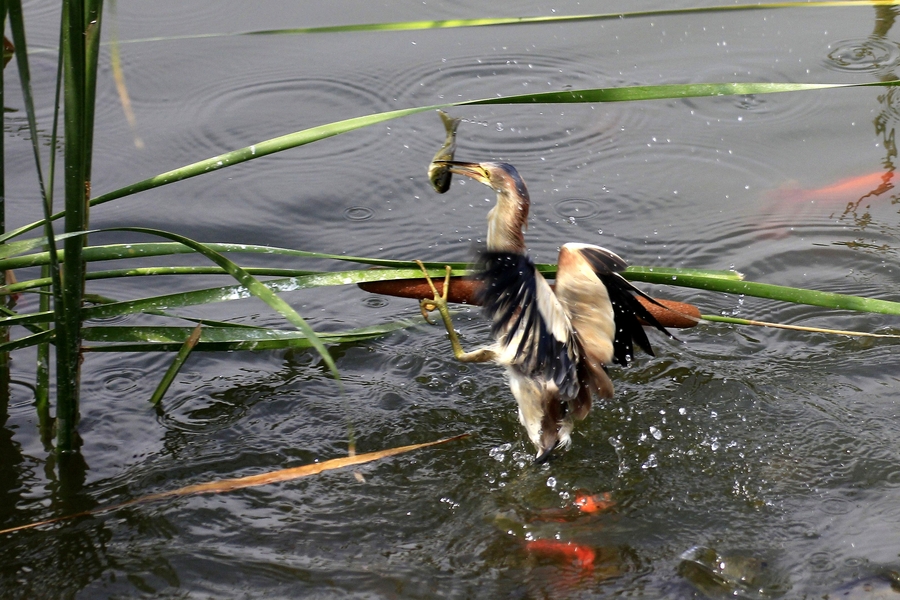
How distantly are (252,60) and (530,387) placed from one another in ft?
11.4

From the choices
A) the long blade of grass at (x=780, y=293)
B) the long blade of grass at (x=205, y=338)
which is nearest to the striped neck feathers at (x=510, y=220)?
the long blade of grass at (x=780, y=293)

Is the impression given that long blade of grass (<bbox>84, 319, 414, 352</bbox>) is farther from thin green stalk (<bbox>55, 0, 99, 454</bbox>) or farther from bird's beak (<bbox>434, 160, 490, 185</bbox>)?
bird's beak (<bbox>434, 160, 490, 185</bbox>)

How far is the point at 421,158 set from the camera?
5426 millimetres

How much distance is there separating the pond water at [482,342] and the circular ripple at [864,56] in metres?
0.02

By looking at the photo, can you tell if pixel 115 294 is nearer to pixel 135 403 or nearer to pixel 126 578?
pixel 135 403

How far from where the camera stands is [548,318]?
3.20m

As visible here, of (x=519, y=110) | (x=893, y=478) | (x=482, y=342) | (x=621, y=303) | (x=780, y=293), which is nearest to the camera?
(x=780, y=293)

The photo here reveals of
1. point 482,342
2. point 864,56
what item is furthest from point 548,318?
point 864,56

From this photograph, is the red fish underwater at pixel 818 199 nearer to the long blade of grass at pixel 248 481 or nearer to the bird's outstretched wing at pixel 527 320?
the bird's outstretched wing at pixel 527 320

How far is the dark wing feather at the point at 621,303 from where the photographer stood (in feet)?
11.1

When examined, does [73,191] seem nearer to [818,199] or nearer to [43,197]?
[43,197]

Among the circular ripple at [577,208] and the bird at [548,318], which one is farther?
the circular ripple at [577,208]

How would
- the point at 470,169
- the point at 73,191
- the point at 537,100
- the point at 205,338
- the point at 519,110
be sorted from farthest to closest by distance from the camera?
the point at 519,110 < the point at 470,169 < the point at 205,338 < the point at 537,100 < the point at 73,191

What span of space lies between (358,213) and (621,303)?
6.27 feet
